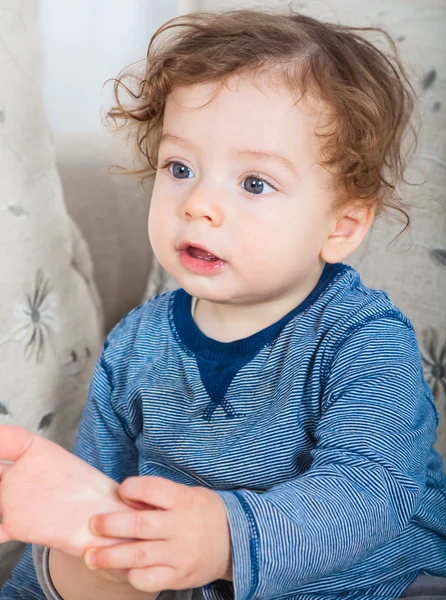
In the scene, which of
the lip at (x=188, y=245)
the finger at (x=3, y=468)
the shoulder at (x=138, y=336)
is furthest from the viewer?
the shoulder at (x=138, y=336)

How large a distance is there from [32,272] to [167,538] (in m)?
0.51

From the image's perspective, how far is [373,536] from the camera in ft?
2.06

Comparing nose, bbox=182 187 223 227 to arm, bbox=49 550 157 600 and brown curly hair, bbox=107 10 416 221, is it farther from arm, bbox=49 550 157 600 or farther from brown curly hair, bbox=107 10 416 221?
arm, bbox=49 550 157 600

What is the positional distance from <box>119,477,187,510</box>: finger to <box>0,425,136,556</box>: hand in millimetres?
51

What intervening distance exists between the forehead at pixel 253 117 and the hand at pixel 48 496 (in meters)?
0.33

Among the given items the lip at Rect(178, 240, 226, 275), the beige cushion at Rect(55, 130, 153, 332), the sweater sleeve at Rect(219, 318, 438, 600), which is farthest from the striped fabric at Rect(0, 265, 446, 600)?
the beige cushion at Rect(55, 130, 153, 332)

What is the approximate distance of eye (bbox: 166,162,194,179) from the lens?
0.77m

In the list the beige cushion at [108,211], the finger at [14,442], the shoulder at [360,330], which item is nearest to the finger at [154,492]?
the finger at [14,442]

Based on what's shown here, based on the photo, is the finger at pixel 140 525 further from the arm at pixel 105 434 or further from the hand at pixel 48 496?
the arm at pixel 105 434

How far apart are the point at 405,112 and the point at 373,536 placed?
20.4 inches

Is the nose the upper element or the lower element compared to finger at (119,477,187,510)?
upper

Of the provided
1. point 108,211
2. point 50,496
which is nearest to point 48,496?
point 50,496

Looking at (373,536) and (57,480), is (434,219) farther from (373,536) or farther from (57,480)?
(57,480)

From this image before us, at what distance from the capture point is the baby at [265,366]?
604mm
